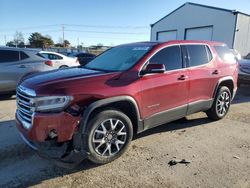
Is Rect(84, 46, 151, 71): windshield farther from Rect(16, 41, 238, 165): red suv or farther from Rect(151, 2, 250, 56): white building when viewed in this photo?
Rect(151, 2, 250, 56): white building

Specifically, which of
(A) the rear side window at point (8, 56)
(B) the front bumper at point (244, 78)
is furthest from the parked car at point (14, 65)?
(B) the front bumper at point (244, 78)

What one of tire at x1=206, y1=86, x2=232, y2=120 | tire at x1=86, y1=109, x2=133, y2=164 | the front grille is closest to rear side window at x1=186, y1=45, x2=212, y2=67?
tire at x1=206, y1=86, x2=232, y2=120

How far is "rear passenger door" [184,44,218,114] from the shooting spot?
192 inches

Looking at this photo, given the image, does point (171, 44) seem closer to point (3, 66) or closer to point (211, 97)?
point (211, 97)

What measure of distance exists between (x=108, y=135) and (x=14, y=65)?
5.35 meters

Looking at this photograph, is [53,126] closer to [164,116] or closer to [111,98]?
[111,98]

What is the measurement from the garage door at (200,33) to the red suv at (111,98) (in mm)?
18774

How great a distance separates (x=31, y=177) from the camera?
331 cm

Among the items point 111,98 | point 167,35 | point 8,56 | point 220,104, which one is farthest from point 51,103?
point 167,35

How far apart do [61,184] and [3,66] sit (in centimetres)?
557

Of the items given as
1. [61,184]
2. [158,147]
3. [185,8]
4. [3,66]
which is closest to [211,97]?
[158,147]

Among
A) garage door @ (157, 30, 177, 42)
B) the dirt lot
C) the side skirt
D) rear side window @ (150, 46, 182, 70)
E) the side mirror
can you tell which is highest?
garage door @ (157, 30, 177, 42)

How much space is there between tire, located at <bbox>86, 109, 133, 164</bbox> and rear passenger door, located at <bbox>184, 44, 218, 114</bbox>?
1696 mm

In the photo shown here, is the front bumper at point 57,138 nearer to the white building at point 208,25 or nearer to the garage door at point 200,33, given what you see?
the white building at point 208,25
